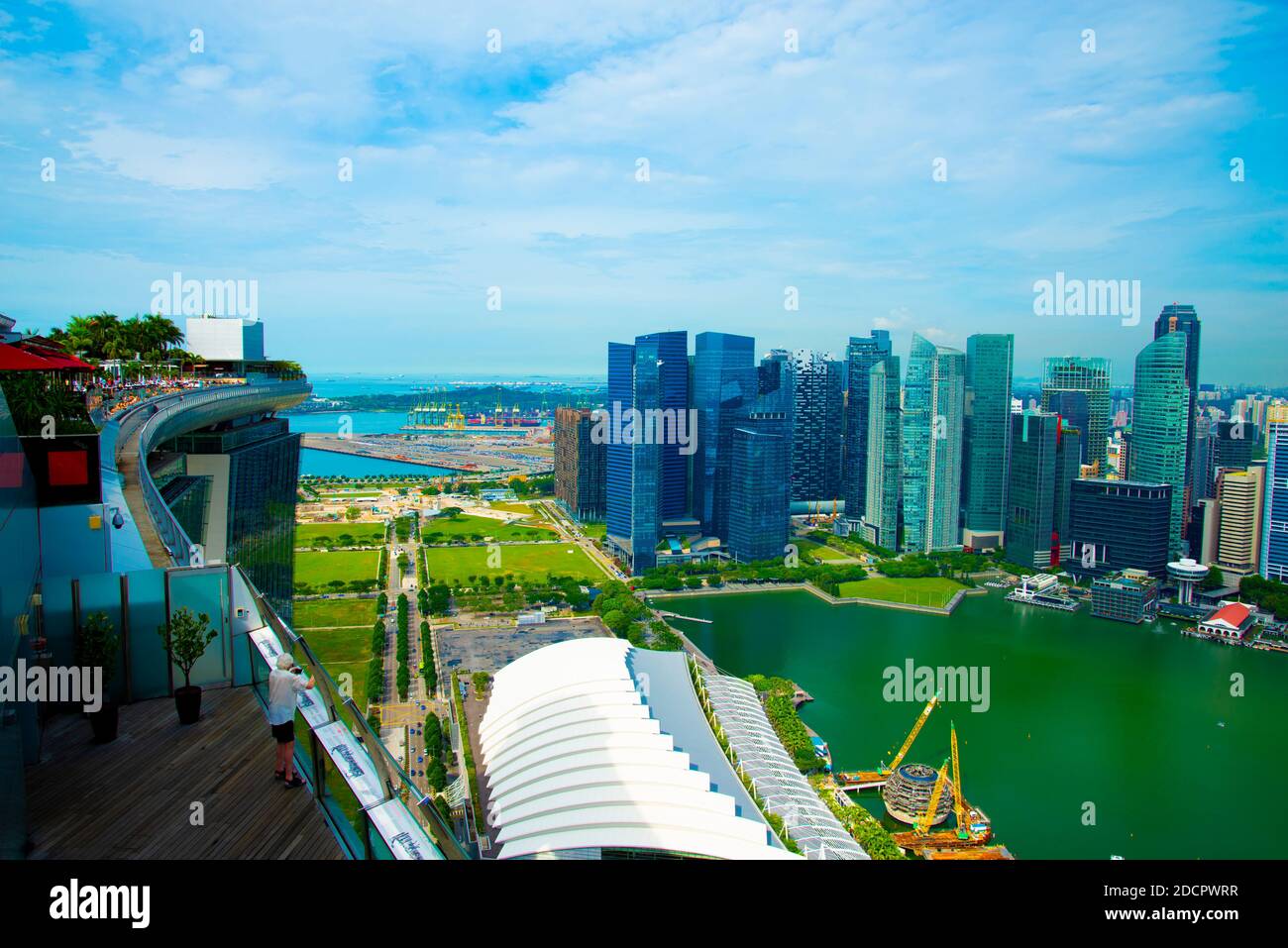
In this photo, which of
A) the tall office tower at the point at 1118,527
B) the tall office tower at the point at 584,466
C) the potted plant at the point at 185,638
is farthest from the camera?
the tall office tower at the point at 584,466

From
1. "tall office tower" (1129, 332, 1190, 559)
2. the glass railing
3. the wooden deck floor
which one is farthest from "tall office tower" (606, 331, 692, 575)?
the glass railing

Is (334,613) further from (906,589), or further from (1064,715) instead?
(906,589)

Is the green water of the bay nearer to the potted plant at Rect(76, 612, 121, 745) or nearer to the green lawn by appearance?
the green lawn

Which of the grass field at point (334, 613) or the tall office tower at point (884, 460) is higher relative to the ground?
the tall office tower at point (884, 460)

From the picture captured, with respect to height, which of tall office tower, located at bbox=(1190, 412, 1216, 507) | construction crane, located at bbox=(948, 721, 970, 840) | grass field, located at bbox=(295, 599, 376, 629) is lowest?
construction crane, located at bbox=(948, 721, 970, 840)

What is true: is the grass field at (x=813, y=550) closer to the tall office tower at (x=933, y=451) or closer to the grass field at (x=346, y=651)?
the tall office tower at (x=933, y=451)

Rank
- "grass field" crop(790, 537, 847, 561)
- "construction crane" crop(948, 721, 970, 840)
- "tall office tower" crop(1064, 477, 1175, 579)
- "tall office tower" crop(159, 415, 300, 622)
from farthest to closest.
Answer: "grass field" crop(790, 537, 847, 561) < "tall office tower" crop(1064, 477, 1175, 579) < "construction crane" crop(948, 721, 970, 840) < "tall office tower" crop(159, 415, 300, 622)

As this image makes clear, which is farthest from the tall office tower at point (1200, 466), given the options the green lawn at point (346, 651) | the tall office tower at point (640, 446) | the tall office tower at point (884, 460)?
the green lawn at point (346, 651)
